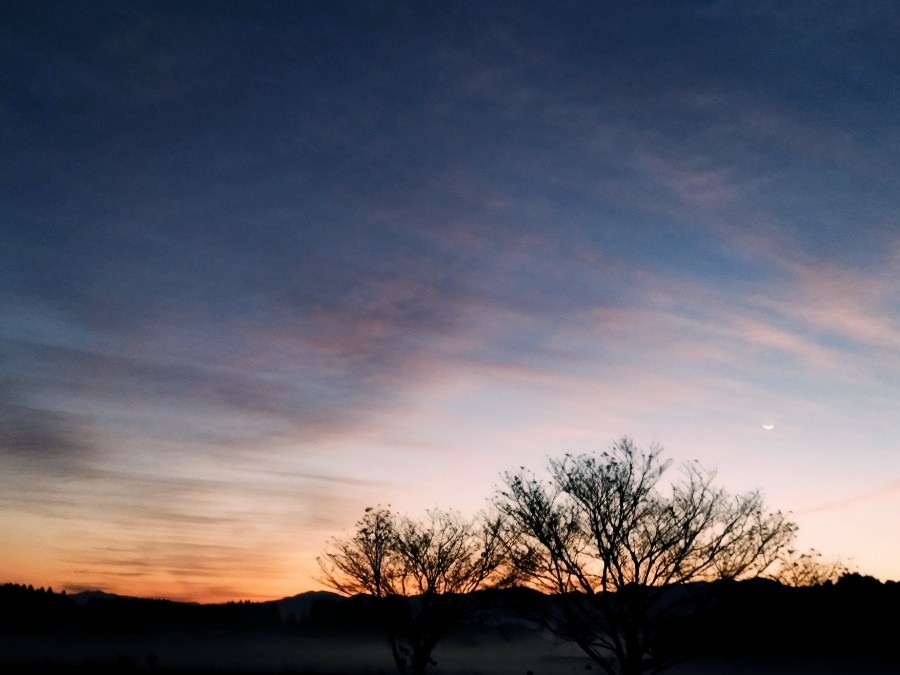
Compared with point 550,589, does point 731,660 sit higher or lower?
lower

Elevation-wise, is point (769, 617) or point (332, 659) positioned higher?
point (769, 617)

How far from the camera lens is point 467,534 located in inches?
1998

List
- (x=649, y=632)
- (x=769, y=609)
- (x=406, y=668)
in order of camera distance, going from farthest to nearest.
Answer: (x=406, y=668), (x=769, y=609), (x=649, y=632)

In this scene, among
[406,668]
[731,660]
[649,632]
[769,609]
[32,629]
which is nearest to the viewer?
[649,632]

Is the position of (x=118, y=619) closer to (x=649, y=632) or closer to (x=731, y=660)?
(x=731, y=660)

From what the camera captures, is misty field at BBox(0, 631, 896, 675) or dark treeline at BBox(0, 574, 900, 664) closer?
dark treeline at BBox(0, 574, 900, 664)

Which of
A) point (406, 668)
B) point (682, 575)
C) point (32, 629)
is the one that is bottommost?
point (32, 629)

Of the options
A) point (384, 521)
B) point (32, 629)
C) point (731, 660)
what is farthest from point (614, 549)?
point (32, 629)

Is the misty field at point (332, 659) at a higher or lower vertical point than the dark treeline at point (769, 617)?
lower

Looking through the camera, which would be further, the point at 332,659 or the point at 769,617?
the point at 332,659

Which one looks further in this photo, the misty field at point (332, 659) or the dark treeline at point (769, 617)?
the misty field at point (332, 659)

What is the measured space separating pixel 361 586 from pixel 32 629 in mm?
141208

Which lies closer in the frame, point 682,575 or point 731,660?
point 682,575

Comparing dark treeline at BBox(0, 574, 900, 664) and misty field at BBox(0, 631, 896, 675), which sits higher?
dark treeline at BBox(0, 574, 900, 664)
